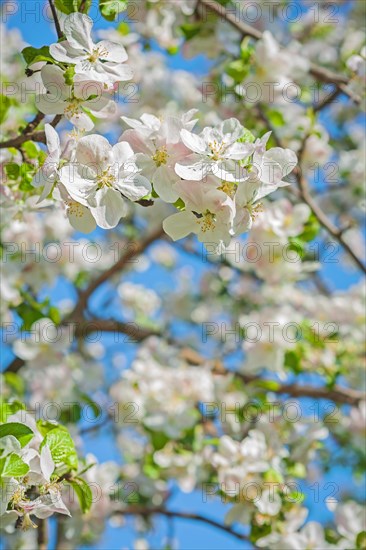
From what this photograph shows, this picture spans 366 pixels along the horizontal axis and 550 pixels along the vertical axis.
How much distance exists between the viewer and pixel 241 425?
2.44 meters

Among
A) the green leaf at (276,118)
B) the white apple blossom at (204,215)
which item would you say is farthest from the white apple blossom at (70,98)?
the green leaf at (276,118)

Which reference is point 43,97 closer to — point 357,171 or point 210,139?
point 210,139

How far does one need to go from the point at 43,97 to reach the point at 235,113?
4.54ft

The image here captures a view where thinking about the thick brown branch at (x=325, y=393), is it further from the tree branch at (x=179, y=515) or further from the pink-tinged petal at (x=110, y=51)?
the pink-tinged petal at (x=110, y=51)

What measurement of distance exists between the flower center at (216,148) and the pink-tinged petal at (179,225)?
0.11 m

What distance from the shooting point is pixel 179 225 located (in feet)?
4.00

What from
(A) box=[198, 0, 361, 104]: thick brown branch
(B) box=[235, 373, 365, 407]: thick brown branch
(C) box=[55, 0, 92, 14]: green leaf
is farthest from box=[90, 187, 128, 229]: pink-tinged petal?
(B) box=[235, 373, 365, 407]: thick brown branch

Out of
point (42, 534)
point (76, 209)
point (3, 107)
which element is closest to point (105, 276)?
point (3, 107)

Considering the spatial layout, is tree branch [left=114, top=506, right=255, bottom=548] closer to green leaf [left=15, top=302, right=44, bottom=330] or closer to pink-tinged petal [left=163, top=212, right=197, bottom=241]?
green leaf [left=15, top=302, right=44, bottom=330]

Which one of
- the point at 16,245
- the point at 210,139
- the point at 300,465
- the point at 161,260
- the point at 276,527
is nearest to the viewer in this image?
the point at 210,139

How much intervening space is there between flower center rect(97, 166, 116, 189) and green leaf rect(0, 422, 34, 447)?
410 mm

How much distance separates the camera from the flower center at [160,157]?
1197mm

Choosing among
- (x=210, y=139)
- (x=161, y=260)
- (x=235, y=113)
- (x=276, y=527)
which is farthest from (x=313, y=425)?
(x=161, y=260)

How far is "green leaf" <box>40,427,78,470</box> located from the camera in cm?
126
